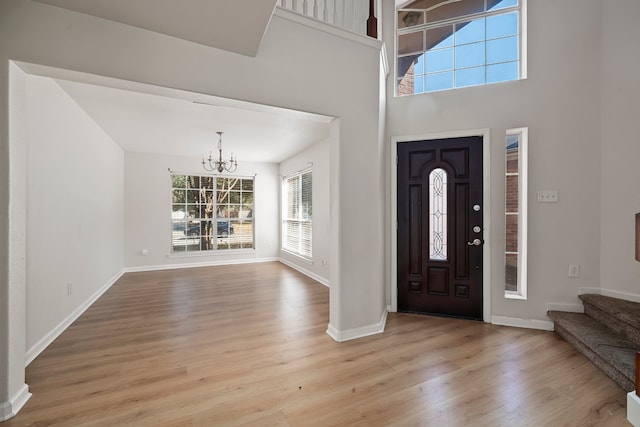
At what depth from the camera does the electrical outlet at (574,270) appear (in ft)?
8.90

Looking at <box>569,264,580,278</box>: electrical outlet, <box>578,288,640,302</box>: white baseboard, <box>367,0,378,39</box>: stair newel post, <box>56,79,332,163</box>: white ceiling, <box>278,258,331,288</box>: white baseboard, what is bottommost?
Result: <box>278,258,331,288</box>: white baseboard

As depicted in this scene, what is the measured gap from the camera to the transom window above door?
9.70 feet

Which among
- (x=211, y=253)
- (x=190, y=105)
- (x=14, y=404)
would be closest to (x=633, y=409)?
(x=14, y=404)

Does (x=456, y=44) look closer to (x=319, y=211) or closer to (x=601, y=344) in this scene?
(x=319, y=211)

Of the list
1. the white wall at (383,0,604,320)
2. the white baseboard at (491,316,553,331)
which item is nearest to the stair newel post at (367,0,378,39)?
the white wall at (383,0,604,320)

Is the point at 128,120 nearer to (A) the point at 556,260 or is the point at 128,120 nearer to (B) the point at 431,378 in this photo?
(B) the point at 431,378

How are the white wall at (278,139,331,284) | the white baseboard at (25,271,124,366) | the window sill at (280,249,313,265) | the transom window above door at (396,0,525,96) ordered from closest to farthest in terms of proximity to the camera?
the white baseboard at (25,271,124,366) < the transom window above door at (396,0,525,96) < the white wall at (278,139,331,284) < the window sill at (280,249,313,265)

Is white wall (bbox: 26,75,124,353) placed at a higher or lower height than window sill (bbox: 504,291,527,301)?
higher

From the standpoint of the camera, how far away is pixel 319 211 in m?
4.91

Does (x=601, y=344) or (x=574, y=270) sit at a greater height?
(x=574, y=270)

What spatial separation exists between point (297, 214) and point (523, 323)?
4.36 metres

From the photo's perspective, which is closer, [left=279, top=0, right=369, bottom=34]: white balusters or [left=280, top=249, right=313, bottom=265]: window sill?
[left=279, top=0, right=369, bottom=34]: white balusters

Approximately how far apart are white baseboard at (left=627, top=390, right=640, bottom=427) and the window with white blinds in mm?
4308

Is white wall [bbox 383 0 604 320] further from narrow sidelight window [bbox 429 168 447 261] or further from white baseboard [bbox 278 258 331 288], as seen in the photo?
white baseboard [bbox 278 258 331 288]
